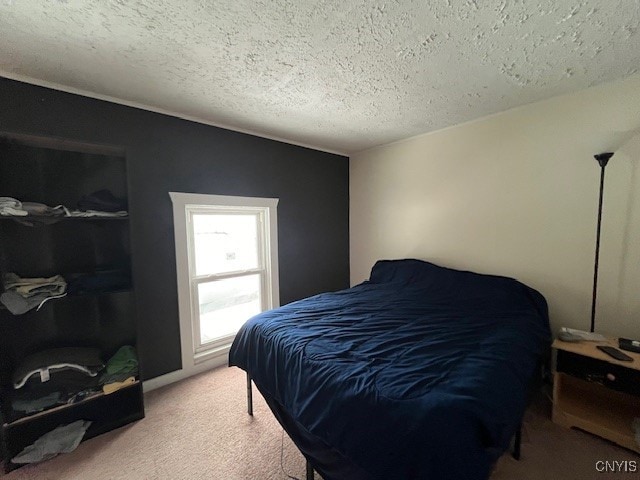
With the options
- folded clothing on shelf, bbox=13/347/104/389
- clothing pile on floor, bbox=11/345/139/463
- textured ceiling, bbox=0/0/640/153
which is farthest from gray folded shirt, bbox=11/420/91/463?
textured ceiling, bbox=0/0/640/153

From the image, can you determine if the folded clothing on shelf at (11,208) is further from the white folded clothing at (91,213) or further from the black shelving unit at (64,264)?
the white folded clothing at (91,213)

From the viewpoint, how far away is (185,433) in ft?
5.79

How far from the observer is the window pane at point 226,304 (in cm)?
266

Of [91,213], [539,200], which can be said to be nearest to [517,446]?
[539,200]

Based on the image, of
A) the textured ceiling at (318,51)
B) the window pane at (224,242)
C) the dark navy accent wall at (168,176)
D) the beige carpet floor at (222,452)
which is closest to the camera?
the textured ceiling at (318,51)

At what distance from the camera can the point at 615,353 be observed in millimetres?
1577

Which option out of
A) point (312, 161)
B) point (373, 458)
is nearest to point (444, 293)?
point (373, 458)

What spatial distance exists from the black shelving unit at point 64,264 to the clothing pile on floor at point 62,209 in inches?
1.3

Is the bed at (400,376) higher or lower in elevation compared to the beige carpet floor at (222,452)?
higher

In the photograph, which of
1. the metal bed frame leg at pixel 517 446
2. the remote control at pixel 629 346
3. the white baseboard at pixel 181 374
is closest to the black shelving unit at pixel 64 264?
the white baseboard at pixel 181 374

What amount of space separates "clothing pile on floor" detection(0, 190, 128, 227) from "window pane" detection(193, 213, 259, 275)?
28.9 inches

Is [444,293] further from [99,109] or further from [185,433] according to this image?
[99,109]

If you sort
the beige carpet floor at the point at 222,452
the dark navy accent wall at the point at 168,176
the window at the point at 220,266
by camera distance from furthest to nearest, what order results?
1. the window at the point at 220,266
2. the dark navy accent wall at the point at 168,176
3. the beige carpet floor at the point at 222,452

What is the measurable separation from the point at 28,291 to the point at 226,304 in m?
1.51
